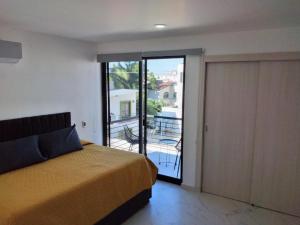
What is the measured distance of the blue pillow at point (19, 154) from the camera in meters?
2.71

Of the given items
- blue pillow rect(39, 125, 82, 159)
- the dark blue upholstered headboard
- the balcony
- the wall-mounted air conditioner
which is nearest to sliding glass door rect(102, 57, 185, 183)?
the balcony

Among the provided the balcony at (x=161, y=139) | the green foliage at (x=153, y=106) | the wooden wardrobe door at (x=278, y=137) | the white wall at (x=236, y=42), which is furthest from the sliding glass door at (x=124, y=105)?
the wooden wardrobe door at (x=278, y=137)

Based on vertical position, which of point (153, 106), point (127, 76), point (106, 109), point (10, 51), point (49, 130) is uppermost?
point (10, 51)

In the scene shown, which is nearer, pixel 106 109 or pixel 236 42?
pixel 236 42

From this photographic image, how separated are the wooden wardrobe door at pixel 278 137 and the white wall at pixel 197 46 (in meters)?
0.25

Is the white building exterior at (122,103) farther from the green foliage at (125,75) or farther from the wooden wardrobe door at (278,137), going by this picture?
the wooden wardrobe door at (278,137)

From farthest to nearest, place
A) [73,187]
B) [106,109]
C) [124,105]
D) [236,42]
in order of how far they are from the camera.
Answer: [106,109] < [124,105] < [236,42] < [73,187]

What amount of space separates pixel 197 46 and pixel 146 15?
1.28 m

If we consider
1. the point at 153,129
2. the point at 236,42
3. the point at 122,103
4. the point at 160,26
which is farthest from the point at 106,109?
the point at 236,42

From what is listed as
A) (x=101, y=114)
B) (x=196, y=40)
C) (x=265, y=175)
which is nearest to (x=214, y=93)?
(x=196, y=40)

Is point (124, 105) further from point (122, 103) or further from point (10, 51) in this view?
point (10, 51)

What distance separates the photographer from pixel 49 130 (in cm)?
360

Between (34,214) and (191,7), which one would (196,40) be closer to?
(191,7)

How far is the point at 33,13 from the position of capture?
2367 millimetres
